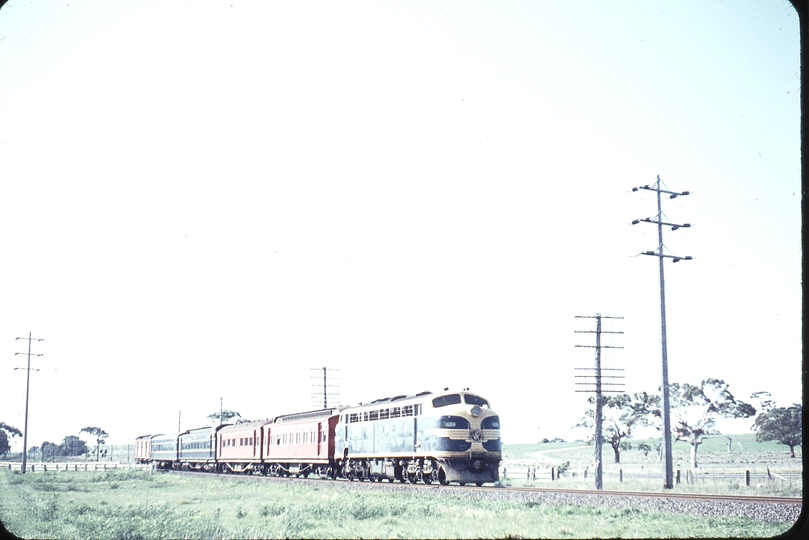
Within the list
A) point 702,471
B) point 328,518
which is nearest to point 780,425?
point 702,471

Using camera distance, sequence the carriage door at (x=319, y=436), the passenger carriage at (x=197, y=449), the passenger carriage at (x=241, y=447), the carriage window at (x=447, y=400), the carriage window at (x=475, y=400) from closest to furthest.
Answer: the carriage window at (x=447, y=400), the carriage window at (x=475, y=400), the carriage door at (x=319, y=436), the passenger carriage at (x=241, y=447), the passenger carriage at (x=197, y=449)

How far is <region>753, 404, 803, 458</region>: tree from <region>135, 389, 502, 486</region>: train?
4658 cm

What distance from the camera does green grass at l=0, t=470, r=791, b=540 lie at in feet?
54.1

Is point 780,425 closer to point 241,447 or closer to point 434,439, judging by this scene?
point 241,447

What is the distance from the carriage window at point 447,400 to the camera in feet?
94.5

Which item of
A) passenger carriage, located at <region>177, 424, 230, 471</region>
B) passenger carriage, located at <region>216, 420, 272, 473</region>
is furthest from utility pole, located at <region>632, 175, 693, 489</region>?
passenger carriage, located at <region>177, 424, 230, 471</region>

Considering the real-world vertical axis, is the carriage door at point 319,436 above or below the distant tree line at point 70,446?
above

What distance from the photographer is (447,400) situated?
2892cm

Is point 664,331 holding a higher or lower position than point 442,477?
higher

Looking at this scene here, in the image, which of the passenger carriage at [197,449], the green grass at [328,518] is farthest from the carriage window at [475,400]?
the passenger carriage at [197,449]

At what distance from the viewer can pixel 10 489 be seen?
131 feet

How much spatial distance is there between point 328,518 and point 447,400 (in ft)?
29.9

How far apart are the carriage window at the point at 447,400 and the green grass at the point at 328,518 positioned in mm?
4042

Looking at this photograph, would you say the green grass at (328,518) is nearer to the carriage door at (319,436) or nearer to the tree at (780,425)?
the carriage door at (319,436)
